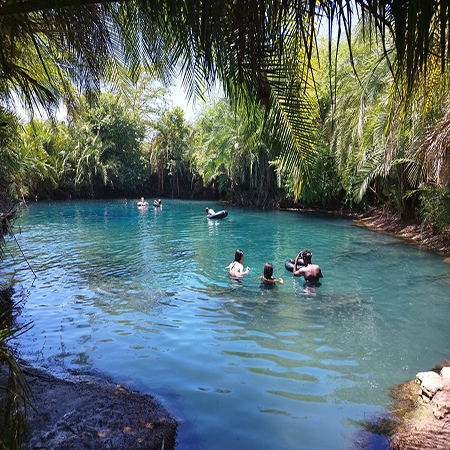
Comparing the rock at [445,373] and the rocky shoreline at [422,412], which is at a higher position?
the rock at [445,373]

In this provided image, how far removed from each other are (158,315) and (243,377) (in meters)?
2.87

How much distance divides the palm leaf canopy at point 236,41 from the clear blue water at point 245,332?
2.85m

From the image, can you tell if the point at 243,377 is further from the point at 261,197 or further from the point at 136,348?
the point at 261,197

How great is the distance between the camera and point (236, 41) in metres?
3.29

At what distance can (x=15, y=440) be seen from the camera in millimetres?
1692

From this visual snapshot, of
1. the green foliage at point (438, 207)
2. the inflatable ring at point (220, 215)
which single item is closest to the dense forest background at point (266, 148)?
the green foliage at point (438, 207)

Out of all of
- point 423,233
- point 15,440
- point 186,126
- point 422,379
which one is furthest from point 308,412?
point 186,126

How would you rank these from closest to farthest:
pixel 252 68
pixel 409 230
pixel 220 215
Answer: pixel 252 68, pixel 409 230, pixel 220 215

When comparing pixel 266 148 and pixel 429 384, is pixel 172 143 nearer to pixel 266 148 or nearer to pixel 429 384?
pixel 266 148

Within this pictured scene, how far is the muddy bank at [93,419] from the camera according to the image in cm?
367

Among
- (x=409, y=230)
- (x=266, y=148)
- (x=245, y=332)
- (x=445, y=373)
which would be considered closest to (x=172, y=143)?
(x=409, y=230)

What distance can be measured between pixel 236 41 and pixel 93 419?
3926 mm

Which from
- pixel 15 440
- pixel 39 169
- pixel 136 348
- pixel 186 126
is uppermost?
pixel 186 126

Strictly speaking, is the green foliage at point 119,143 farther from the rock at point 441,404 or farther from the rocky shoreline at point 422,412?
the rock at point 441,404
